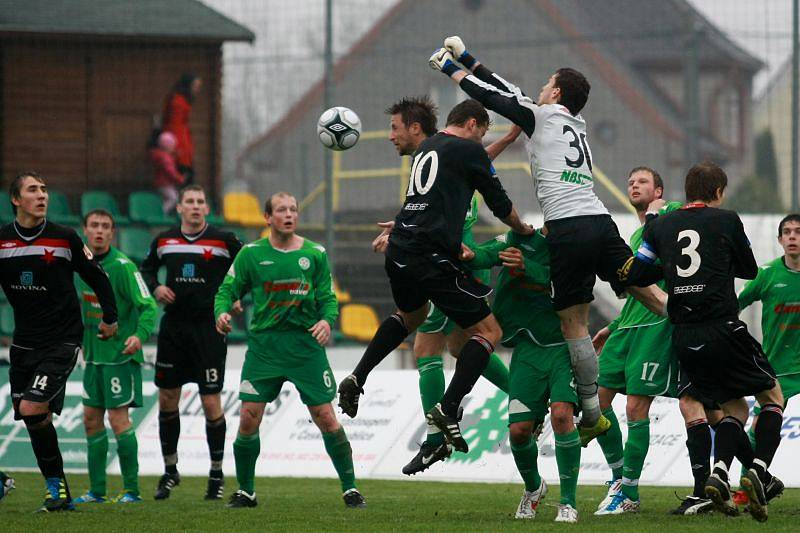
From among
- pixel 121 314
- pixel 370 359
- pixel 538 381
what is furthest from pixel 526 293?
pixel 121 314

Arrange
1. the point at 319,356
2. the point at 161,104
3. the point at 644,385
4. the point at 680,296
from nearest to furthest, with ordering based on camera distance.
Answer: the point at 680,296 → the point at 644,385 → the point at 319,356 → the point at 161,104

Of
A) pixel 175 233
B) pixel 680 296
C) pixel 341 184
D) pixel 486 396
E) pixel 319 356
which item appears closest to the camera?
pixel 680 296

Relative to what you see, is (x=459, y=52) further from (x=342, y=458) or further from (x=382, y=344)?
(x=342, y=458)

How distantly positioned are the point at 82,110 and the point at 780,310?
528 inches

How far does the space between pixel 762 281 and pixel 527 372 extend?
7.59 ft

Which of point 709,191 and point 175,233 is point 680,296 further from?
point 175,233

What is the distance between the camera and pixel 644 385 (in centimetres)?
942

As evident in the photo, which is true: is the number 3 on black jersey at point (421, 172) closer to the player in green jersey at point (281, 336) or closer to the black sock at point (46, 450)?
the player in green jersey at point (281, 336)

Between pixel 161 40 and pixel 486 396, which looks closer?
pixel 486 396

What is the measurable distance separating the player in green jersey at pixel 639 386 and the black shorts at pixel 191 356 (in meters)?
3.59

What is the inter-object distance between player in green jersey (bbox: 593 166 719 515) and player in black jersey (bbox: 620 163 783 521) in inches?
32.7

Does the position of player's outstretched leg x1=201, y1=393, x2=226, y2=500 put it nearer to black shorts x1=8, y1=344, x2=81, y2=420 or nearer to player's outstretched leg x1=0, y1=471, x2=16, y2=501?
player's outstretched leg x1=0, y1=471, x2=16, y2=501

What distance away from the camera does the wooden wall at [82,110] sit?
19.9m

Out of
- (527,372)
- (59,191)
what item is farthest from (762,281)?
(59,191)
